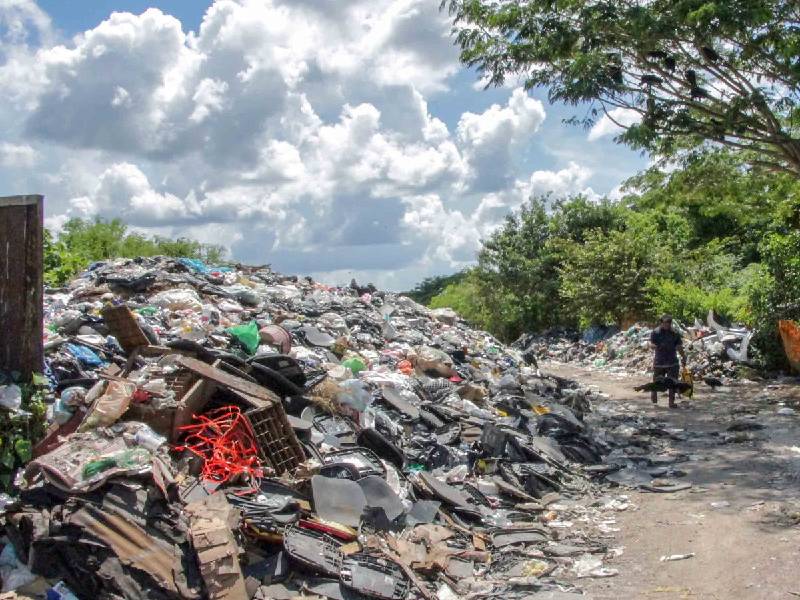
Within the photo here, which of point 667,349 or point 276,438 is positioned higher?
point 667,349

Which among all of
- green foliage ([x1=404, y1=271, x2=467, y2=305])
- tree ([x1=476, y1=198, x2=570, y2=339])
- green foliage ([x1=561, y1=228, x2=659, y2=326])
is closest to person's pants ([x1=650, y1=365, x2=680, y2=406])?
green foliage ([x1=561, y1=228, x2=659, y2=326])

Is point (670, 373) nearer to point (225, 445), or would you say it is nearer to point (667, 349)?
point (667, 349)

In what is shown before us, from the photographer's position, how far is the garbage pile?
14539 millimetres

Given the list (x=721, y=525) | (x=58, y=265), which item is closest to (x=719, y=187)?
(x=721, y=525)

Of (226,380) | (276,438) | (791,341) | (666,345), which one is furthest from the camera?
(791,341)

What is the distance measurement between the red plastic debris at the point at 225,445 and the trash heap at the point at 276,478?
0.05 feet

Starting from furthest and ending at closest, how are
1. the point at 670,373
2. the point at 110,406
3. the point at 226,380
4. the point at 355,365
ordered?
the point at 670,373 → the point at 355,365 → the point at 226,380 → the point at 110,406

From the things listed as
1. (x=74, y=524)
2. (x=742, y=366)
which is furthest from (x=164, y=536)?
(x=742, y=366)

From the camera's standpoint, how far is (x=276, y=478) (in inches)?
221

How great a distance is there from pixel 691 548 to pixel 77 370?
5.24 metres

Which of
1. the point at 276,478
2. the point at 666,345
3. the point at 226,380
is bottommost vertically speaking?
the point at 276,478

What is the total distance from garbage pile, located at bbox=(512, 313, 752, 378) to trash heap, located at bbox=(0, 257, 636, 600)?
6.27m

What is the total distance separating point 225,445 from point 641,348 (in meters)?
14.4

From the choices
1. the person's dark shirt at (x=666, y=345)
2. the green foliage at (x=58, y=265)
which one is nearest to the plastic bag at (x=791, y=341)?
the person's dark shirt at (x=666, y=345)
